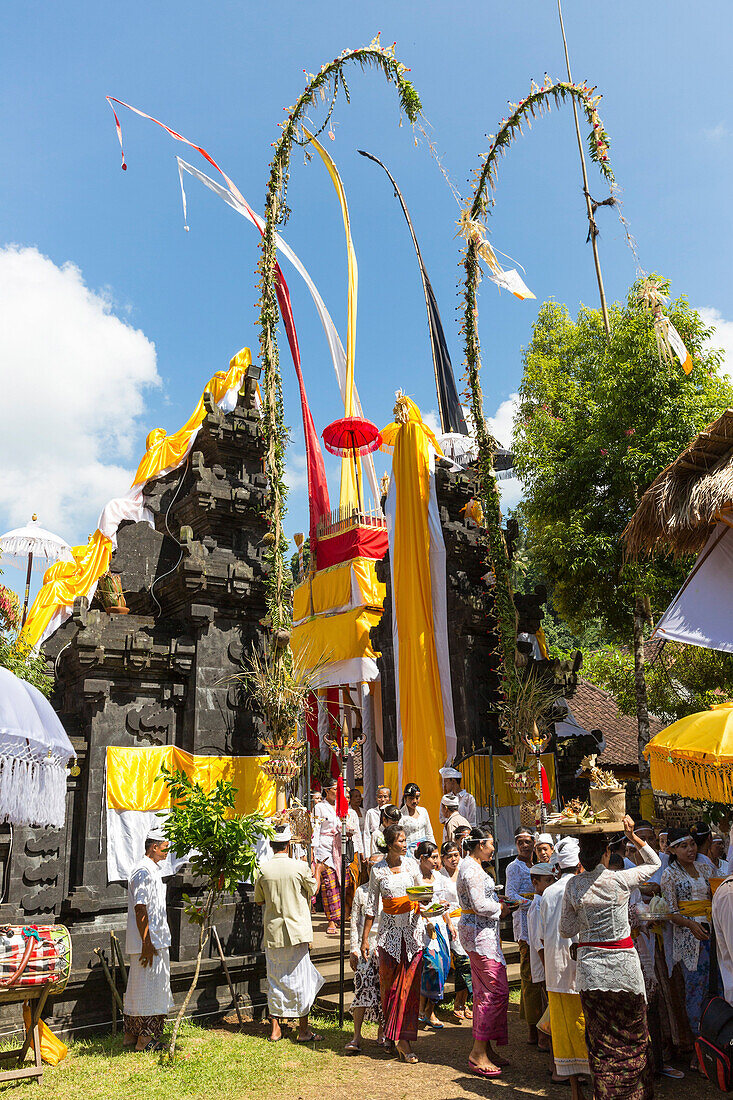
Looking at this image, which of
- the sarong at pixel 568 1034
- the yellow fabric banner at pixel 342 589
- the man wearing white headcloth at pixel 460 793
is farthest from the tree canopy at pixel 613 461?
the sarong at pixel 568 1034

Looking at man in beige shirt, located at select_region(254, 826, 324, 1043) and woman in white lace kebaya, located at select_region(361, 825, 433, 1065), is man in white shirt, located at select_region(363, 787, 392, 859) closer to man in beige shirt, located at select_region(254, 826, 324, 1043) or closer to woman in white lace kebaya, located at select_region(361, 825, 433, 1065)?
man in beige shirt, located at select_region(254, 826, 324, 1043)

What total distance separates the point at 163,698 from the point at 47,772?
3775 millimetres

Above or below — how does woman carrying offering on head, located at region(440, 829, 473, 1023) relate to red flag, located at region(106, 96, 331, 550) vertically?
below

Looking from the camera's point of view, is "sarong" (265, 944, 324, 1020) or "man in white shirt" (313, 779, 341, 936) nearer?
"sarong" (265, 944, 324, 1020)

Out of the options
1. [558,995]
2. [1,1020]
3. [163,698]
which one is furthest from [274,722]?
[558,995]

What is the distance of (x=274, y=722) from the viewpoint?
9422mm

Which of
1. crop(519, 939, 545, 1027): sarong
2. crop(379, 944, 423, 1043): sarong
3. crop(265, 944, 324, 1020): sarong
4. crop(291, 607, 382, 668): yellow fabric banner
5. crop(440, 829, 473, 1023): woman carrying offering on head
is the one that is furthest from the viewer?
crop(291, 607, 382, 668): yellow fabric banner

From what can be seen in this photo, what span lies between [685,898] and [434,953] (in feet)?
8.49

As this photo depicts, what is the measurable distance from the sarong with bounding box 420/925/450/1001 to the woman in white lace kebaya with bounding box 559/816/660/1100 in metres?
2.76

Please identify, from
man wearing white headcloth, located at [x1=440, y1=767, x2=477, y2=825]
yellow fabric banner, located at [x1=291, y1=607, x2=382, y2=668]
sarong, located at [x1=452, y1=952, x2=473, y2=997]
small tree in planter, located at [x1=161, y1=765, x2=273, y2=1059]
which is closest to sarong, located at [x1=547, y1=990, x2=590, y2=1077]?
sarong, located at [x1=452, y1=952, x2=473, y2=997]

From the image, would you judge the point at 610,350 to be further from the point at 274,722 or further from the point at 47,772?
the point at 47,772

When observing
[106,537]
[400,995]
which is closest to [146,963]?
[400,995]

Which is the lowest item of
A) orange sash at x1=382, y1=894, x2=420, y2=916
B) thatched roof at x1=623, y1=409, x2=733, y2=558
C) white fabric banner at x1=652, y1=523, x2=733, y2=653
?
orange sash at x1=382, y1=894, x2=420, y2=916

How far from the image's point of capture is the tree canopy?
42.7 feet
